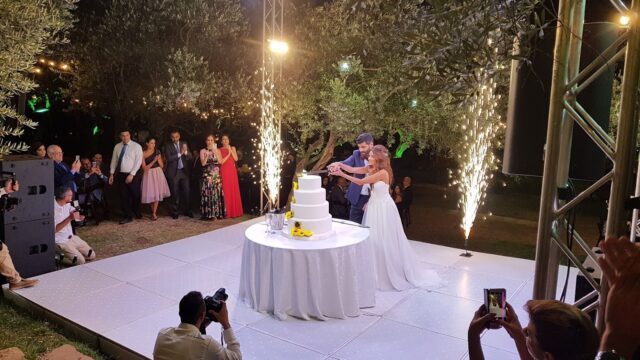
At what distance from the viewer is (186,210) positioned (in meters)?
10.0

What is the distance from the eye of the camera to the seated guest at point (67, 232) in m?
6.64

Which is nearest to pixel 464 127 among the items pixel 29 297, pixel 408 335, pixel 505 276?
pixel 505 276

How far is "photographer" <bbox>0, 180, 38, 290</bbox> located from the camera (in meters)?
5.37

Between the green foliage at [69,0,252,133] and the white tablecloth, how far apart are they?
489cm

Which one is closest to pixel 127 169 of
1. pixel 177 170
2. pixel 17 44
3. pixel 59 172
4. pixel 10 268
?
pixel 177 170

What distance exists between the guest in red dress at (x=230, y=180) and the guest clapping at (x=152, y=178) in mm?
1177

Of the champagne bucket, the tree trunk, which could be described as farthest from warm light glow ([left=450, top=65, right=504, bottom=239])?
the champagne bucket

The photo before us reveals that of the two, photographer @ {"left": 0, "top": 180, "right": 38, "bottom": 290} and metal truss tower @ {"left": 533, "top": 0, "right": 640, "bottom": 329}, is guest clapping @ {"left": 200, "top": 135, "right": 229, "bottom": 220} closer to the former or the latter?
photographer @ {"left": 0, "top": 180, "right": 38, "bottom": 290}

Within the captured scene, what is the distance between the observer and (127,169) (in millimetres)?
9078

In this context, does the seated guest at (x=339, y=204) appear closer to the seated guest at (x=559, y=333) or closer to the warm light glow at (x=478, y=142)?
the warm light glow at (x=478, y=142)

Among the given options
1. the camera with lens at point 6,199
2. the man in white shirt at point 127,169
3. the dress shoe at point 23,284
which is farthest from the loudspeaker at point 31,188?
the man in white shirt at point 127,169

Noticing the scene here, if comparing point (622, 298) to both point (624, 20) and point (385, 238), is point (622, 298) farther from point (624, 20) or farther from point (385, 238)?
point (385, 238)

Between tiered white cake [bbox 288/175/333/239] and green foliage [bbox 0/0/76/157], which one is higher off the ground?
green foliage [bbox 0/0/76/157]

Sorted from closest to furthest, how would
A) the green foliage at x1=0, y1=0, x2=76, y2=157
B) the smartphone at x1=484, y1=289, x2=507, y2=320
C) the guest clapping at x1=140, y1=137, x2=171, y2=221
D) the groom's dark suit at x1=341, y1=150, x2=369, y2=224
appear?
the smartphone at x1=484, y1=289, x2=507, y2=320
the green foliage at x1=0, y1=0, x2=76, y2=157
the groom's dark suit at x1=341, y1=150, x2=369, y2=224
the guest clapping at x1=140, y1=137, x2=171, y2=221
